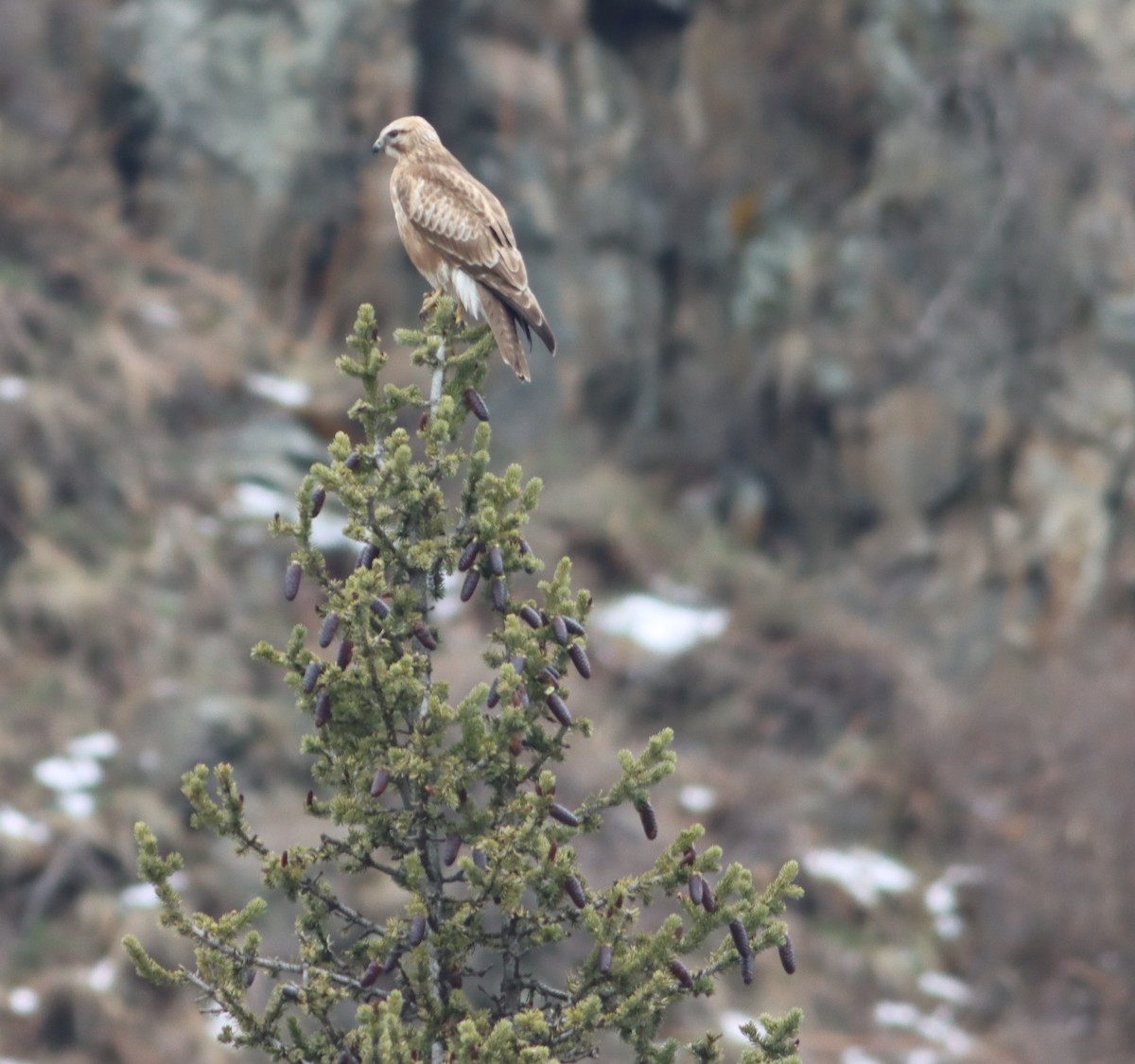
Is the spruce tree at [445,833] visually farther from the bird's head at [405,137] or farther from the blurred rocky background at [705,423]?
the blurred rocky background at [705,423]

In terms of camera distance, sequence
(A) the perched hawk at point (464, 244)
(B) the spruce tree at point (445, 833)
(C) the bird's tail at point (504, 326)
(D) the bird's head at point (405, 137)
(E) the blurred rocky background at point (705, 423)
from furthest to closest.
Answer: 1. (E) the blurred rocky background at point (705, 423)
2. (D) the bird's head at point (405, 137)
3. (A) the perched hawk at point (464, 244)
4. (C) the bird's tail at point (504, 326)
5. (B) the spruce tree at point (445, 833)

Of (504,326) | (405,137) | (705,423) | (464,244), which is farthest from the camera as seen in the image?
(705,423)

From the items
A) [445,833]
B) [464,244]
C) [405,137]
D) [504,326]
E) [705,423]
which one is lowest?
[445,833]

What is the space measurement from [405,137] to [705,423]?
14243mm

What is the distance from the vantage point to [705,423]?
23547 millimetres

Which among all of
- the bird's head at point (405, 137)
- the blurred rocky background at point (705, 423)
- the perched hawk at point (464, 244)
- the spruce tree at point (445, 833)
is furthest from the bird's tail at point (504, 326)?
the blurred rocky background at point (705, 423)

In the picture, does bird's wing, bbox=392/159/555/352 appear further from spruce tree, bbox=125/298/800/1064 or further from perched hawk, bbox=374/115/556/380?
spruce tree, bbox=125/298/800/1064

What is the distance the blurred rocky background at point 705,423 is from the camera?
1728 centimetres

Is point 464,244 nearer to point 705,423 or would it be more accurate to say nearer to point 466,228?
point 466,228

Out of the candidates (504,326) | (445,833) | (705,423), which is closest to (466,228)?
(504,326)

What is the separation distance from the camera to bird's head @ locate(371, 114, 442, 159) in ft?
31.1

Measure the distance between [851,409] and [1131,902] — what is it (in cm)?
689

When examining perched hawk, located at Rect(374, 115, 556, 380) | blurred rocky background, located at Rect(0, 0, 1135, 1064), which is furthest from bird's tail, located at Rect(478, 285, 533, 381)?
blurred rocky background, located at Rect(0, 0, 1135, 1064)

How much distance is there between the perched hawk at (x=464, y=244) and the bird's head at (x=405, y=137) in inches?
0.6
